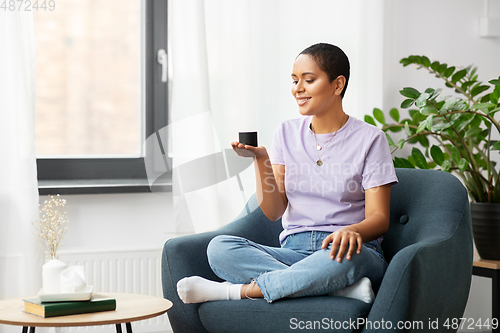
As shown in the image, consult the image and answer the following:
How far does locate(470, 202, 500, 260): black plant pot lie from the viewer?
2104mm

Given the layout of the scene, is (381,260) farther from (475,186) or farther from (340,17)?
(340,17)

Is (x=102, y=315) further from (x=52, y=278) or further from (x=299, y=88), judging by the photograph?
(x=299, y=88)

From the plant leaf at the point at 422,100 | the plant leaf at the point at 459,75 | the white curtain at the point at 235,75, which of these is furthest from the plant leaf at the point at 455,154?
the white curtain at the point at 235,75

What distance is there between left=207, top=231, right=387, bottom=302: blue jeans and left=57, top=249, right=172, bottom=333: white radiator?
2.53ft

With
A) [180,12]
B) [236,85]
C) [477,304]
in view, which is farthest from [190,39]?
[477,304]

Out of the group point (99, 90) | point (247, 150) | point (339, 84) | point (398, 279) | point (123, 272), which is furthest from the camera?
point (99, 90)

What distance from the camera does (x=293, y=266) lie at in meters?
1.51

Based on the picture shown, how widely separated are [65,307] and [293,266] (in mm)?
608

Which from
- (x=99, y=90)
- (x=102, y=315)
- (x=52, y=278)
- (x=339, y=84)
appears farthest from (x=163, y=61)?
(x=102, y=315)

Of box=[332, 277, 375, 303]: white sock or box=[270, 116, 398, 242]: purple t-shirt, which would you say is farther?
box=[270, 116, 398, 242]: purple t-shirt

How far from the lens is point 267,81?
247 cm

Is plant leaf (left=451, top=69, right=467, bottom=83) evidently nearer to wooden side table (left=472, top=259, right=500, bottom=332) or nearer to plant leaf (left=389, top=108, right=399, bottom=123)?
plant leaf (left=389, top=108, right=399, bottom=123)

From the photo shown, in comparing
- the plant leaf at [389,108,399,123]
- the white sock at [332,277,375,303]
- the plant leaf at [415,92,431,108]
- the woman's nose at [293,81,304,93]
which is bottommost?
the white sock at [332,277,375,303]

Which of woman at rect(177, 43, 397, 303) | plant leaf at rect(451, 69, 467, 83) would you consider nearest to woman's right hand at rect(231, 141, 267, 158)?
woman at rect(177, 43, 397, 303)
